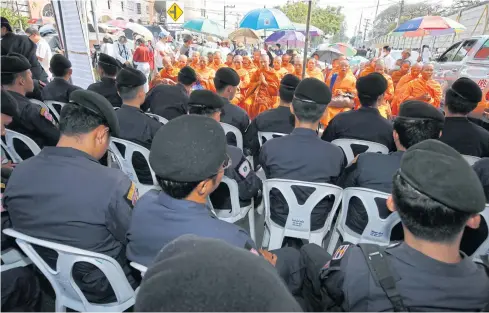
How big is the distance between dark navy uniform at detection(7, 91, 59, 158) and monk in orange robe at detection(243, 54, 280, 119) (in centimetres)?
453

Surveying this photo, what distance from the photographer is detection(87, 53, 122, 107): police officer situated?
466 cm

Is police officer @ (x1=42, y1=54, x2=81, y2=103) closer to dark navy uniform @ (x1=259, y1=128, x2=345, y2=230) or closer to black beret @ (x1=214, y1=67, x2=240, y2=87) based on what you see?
black beret @ (x1=214, y1=67, x2=240, y2=87)

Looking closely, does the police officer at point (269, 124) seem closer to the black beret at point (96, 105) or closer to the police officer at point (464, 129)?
the police officer at point (464, 129)

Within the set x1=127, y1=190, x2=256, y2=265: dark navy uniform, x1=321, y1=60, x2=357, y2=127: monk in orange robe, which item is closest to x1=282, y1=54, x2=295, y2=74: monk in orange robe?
x1=321, y1=60, x2=357, y2=127: monk in orange robe

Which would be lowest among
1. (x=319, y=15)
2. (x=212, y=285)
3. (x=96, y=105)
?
(x=319, y=15)

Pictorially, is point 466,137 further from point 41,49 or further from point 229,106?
point 41,49

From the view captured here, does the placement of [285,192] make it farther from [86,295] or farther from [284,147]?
[86,295]

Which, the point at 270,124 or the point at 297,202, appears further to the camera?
the point at 270,124

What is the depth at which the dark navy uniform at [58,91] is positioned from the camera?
169 inches

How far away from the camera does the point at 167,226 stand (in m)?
1.46

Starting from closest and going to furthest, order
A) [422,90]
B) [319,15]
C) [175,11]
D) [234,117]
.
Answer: [234,117]
[422,90]
[175,11]
[319,15]

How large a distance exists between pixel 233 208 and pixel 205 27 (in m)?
11.7

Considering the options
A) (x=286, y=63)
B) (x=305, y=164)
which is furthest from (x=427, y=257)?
(x=286, y=63)

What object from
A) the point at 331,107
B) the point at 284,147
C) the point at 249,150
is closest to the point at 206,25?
the point at 331,107
